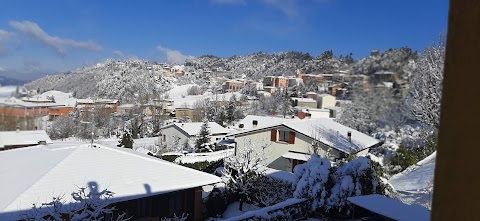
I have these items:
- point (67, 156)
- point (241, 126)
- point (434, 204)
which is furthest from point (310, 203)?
point (241, 126)

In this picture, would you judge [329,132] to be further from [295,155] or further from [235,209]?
[235,209]

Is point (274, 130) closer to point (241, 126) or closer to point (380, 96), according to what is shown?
point (241, 126)

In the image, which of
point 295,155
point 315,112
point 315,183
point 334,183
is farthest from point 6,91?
point 295,155

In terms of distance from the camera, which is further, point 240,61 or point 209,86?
point 209,86

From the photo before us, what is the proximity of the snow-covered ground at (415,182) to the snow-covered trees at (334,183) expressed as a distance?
1878mm

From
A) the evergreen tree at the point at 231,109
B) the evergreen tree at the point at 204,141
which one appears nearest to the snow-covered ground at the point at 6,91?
the evergreen tree at the point at 204,141

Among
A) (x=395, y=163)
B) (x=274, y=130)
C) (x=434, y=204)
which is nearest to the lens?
(x=434, y=204)

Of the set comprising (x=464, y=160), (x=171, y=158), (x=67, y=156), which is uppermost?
(x=464, y=160)

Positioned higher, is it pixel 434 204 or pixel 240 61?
pixel 240 61

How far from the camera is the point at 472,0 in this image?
2.68ft

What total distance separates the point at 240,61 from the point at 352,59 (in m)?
23.3

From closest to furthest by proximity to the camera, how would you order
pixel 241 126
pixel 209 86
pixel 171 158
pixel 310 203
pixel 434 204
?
pixel 434 204 < pixel 310 203 < pixel 171 158 < pixel 241 126 < pixel 209 86

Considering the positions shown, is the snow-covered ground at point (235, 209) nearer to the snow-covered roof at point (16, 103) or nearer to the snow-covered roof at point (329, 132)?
the snow-covered roof at point (329, 132)

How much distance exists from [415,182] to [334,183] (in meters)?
5.06
